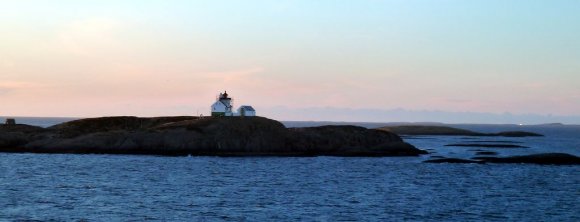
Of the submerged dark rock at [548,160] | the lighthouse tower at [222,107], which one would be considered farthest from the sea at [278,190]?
the lighthouse tower at [222,107]

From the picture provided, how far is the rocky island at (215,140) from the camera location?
342ft

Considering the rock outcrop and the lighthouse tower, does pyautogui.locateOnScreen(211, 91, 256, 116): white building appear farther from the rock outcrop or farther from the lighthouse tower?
the rock outcrop

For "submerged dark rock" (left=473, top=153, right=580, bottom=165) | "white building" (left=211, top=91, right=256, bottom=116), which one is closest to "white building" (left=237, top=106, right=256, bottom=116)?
"white building" (left=211, top=91, right=256, bottom=116)

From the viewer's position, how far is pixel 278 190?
61.1 m

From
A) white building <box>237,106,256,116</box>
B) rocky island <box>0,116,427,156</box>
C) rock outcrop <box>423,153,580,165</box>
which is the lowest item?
rock outcrop <box>423,153,580,165</box>

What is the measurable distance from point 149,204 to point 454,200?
24.0 meters

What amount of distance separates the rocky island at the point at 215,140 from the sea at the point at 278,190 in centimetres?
911

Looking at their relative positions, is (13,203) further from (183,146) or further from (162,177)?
(183,146)

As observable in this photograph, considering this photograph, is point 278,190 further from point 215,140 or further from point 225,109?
point 225,109

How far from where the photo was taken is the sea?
47.4 m

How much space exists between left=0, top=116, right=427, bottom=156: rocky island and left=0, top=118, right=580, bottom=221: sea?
29.9ft

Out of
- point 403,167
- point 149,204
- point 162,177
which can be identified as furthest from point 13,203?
point 403,167

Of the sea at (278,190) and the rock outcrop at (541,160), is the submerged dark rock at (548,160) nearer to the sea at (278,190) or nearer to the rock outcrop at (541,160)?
the rock outcrop at (541,160)

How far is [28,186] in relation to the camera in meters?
62.0
